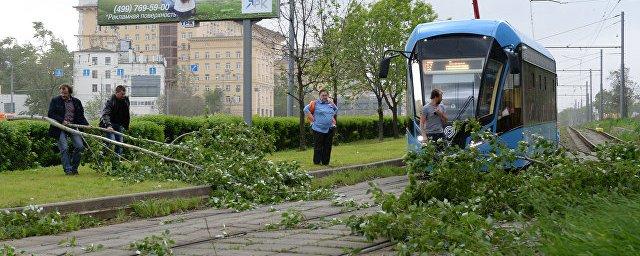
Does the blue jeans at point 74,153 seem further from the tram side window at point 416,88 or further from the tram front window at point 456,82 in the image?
the tram front window at point 456,82

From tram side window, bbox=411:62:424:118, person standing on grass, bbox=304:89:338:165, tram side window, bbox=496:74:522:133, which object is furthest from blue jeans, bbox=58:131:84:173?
tram side window, bbox=496:74:522:133

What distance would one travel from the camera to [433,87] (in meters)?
17.7

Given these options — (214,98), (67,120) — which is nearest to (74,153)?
(67,120)

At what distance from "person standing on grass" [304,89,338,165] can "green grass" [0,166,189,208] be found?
192 inches

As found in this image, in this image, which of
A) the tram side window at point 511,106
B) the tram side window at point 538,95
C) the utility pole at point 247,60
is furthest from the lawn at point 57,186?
the utility pole at point 247,60

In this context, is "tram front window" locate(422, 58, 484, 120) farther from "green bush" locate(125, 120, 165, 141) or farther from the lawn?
"green bush" locate(125, 120, 165, 141)

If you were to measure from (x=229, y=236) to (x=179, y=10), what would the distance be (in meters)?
23.0

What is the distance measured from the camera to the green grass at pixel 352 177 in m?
16.1

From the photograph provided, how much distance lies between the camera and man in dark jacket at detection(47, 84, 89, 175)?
618 inches

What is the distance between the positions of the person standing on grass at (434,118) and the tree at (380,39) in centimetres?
2733

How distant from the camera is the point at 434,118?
16.3 meters

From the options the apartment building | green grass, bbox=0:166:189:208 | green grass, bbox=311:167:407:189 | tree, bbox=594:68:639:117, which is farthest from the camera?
tree, bbox=594:68:639:117

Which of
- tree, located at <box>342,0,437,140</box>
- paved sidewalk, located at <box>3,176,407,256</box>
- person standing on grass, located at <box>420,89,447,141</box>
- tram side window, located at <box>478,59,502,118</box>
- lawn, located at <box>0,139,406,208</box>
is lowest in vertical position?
paved sidewalk, located at <box>3,176,407,256</box>

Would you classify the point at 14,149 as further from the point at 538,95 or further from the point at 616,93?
the point at 616,93
